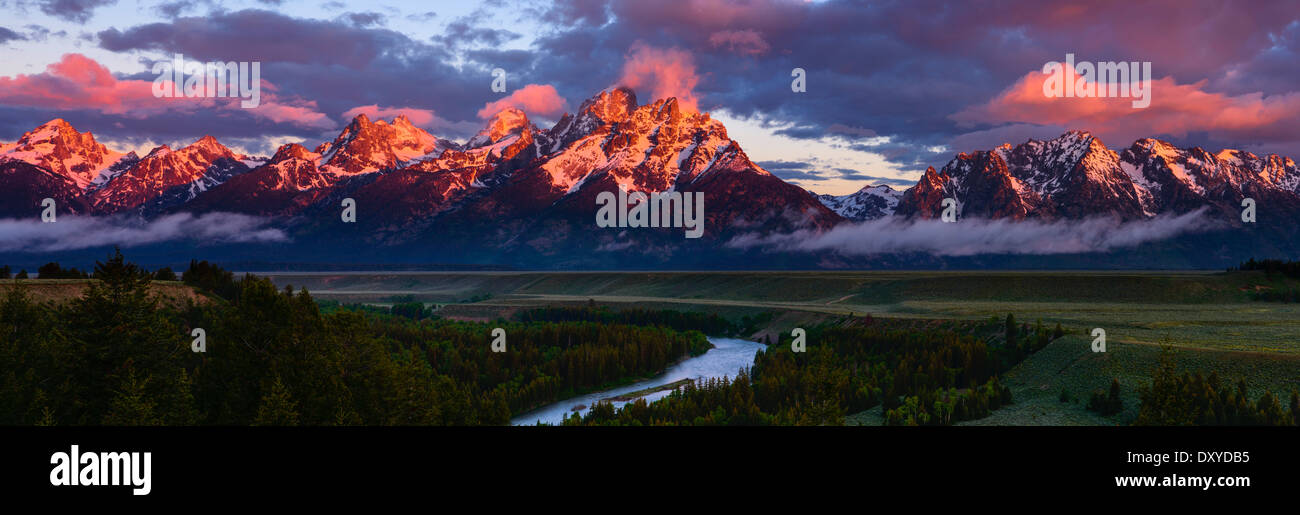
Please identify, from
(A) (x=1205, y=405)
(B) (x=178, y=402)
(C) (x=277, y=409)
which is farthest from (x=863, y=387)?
(B) (x=178, y=402)

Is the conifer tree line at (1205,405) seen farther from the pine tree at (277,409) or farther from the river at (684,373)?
the river at (684,373)

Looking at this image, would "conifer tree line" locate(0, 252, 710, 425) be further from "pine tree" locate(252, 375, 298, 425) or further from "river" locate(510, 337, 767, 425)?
"river" locate(510, 337, 767, 425)

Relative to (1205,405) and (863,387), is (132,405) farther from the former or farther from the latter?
(1205,405)

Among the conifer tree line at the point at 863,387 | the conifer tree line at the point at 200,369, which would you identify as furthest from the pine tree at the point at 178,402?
the conifer tree line at the point at 863,387

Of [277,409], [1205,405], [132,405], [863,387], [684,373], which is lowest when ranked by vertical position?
[684,373]

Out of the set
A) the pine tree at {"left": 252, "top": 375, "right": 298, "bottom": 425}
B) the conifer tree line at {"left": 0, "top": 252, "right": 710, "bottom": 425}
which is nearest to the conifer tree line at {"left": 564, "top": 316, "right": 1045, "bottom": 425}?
the conifer tree line at {"left": 0, "top": 252, "right": 710, "bottom": 425}

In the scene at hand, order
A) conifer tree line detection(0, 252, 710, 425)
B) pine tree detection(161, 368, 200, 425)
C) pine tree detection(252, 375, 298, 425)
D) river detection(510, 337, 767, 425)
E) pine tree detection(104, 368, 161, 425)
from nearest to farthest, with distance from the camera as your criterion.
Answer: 1. pine tree detection(104, 368, 161, 425)
2. pine tree detection(252, 375, 298, 425)
3. conifer tree line detection(0, 252, 710, 425)
4. pine tree detection(161, 368, 200, 425)
5. river detection(510, 337, 767, 425)

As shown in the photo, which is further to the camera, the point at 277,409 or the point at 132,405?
the point at 277,409

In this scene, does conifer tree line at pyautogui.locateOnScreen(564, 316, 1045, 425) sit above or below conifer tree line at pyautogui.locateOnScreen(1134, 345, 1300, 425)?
below

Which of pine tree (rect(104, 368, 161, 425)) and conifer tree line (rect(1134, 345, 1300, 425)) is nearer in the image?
pine tree (rect(104, 368, 161, 425))
